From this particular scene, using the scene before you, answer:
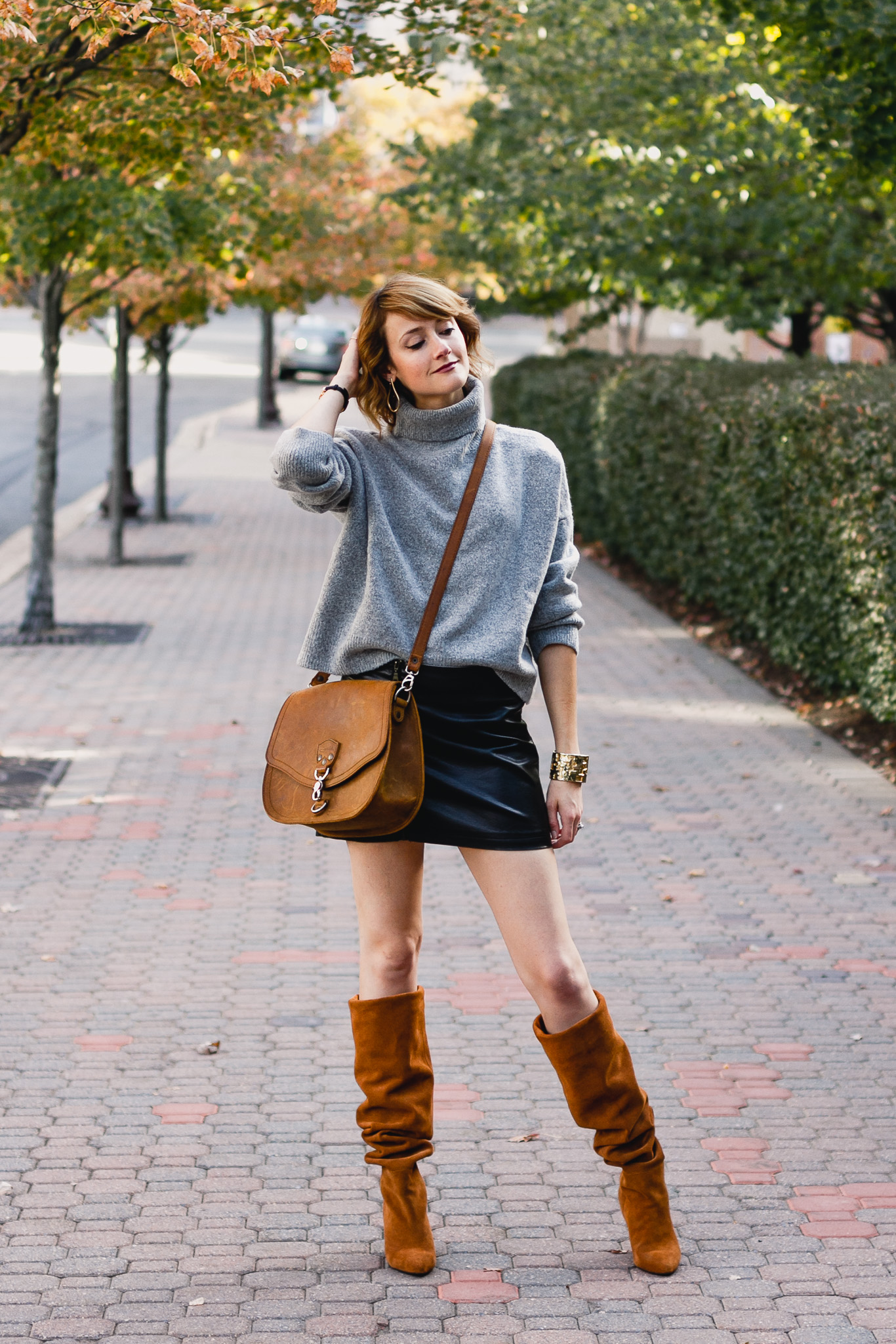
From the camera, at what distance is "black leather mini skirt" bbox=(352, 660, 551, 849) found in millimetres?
3072

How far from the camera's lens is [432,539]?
122 inches

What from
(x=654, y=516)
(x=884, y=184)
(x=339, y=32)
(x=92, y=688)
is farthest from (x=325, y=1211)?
(x=654, y=516)

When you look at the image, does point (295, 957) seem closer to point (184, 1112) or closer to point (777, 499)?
point (184, 1112)

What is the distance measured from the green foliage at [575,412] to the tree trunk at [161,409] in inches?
Answer: 153

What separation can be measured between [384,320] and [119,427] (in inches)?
470

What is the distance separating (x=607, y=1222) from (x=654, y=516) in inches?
398

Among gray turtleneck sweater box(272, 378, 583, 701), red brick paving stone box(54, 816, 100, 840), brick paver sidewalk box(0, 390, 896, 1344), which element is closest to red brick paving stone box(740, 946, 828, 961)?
brick paver sidewalk box(0, 390, 896, 1344)

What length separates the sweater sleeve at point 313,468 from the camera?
9.85 ft

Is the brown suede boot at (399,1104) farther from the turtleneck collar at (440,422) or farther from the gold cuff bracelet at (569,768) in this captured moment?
the turtleneck collar at (440,422)

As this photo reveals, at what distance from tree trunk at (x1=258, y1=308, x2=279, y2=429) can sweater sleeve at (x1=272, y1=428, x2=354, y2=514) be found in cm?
2354

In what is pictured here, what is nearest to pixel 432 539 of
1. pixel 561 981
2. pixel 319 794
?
pixel 319 794

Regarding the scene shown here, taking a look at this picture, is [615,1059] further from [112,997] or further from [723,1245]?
[112,997]

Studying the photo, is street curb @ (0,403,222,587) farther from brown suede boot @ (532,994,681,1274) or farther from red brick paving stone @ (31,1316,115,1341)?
brown suede boot @ (532,994,681,1274)

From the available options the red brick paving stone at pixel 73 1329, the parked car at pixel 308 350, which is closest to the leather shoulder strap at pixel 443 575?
the red brick paving stone at pixel 73 1329
